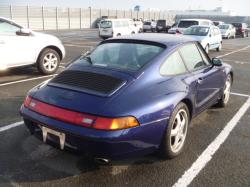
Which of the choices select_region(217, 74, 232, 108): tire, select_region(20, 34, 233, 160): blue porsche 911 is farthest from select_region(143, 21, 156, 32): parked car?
select_region(20, 34, 233, 160): blue porsche 911

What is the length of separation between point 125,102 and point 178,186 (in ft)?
3.46

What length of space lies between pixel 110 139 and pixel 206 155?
161cm

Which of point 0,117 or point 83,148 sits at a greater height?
point 83,148

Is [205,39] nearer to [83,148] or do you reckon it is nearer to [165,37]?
[165,37]

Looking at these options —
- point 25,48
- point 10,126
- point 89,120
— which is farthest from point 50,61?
point 89,120

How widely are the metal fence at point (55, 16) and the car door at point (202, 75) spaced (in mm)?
37982

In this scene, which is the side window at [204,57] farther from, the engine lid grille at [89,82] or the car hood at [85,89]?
the engine lid grille at [89,82]

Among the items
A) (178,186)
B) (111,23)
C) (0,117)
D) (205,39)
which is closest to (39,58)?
(0,117)

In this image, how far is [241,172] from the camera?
11.8 ft

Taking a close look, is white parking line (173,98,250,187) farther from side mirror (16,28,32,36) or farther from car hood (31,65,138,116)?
side mirror (16,28,32,36)

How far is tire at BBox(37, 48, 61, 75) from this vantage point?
841 cm

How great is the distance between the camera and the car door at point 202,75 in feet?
14.4

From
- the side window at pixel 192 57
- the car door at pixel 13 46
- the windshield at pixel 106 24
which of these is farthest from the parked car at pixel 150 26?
the side window at pixel 192 57

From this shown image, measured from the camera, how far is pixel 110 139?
3.00 m
